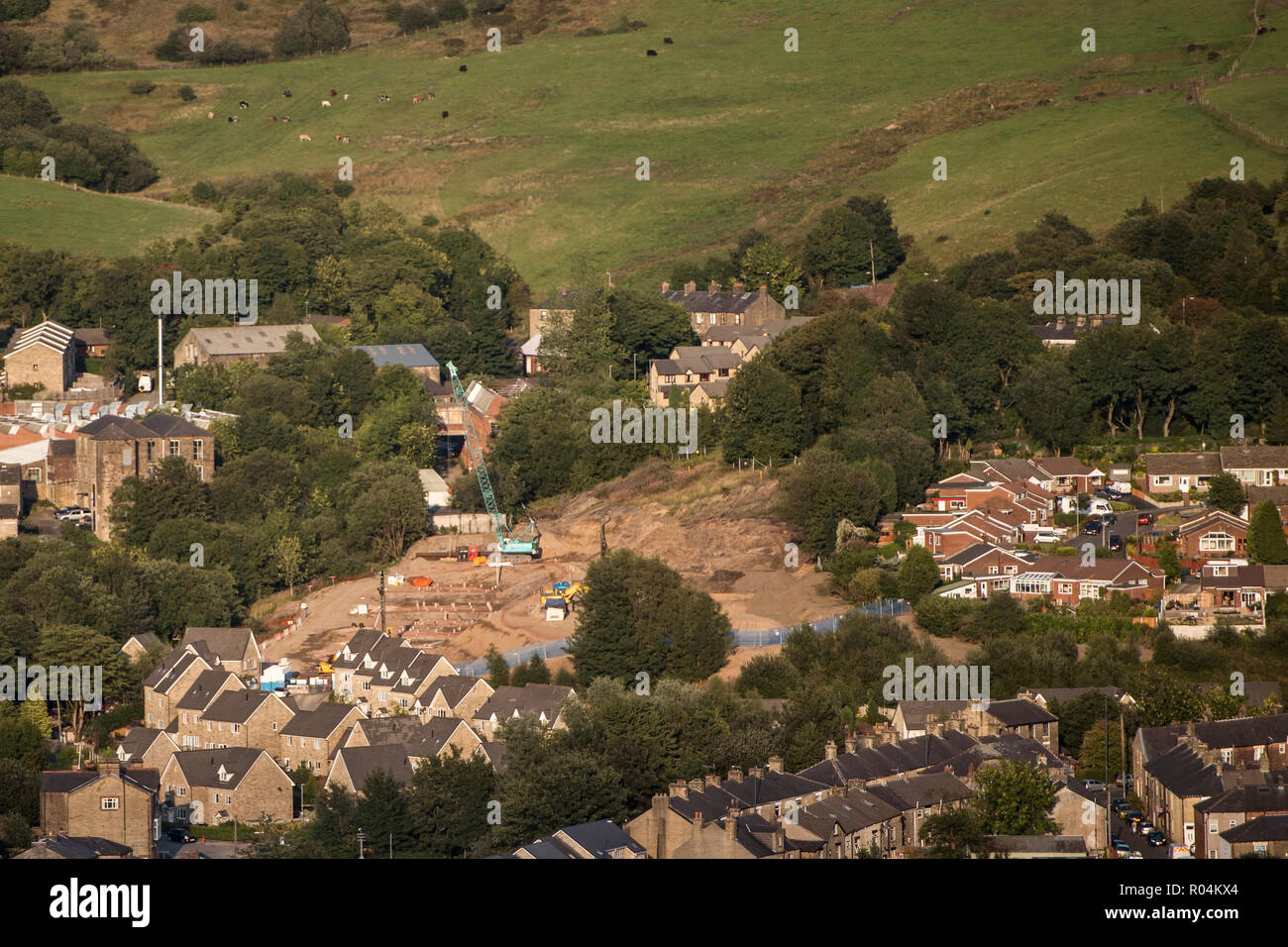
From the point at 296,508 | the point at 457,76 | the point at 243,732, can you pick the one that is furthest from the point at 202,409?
the point at 457,76

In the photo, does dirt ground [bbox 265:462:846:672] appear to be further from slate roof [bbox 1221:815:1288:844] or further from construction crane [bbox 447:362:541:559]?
slate roof [bbox 1221:815:1288:844]

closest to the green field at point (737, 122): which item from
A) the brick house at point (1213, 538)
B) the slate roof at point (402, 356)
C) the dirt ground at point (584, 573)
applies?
the slate roof at point (402, 356)


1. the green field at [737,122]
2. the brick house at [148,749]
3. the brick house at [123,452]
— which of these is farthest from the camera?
the green field at [737,122]

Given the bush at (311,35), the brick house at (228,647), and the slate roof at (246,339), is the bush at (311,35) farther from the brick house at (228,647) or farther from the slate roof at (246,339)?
the brick house at (228,647)

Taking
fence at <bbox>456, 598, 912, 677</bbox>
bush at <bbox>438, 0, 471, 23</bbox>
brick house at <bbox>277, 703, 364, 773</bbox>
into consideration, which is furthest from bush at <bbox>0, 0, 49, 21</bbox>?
brick house at <bbox>277, 703, 364, 773</bbox>

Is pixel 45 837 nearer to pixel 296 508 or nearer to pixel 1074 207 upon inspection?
pixel 296 508

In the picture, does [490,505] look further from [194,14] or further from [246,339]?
[194,14]
